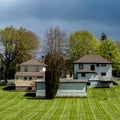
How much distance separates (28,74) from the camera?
88.3 metres

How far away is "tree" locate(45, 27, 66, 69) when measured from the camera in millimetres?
105250

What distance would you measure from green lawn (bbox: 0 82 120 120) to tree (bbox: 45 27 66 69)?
22.0 m

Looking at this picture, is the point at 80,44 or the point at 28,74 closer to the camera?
the point at 28,74

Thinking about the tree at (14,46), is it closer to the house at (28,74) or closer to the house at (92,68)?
the house at (28,74)

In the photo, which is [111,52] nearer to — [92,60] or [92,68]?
[92,60]

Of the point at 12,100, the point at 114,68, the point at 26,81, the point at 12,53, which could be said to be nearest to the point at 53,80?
the point at 12,100

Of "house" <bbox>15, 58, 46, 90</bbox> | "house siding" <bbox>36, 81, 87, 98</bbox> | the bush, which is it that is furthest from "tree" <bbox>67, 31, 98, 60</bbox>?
the bush

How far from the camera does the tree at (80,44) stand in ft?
368

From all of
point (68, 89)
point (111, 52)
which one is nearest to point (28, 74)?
point (68, 89)

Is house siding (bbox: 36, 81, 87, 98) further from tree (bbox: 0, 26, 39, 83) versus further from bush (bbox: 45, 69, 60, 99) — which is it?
tree (bbox: 0, 26, 39, 83)

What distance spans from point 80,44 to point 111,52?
376 inches

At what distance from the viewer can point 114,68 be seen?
111 meters

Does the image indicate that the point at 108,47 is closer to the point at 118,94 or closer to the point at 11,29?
the point at 11,29

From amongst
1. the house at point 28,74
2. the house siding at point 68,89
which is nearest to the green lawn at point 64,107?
the house siding at point 68,89
